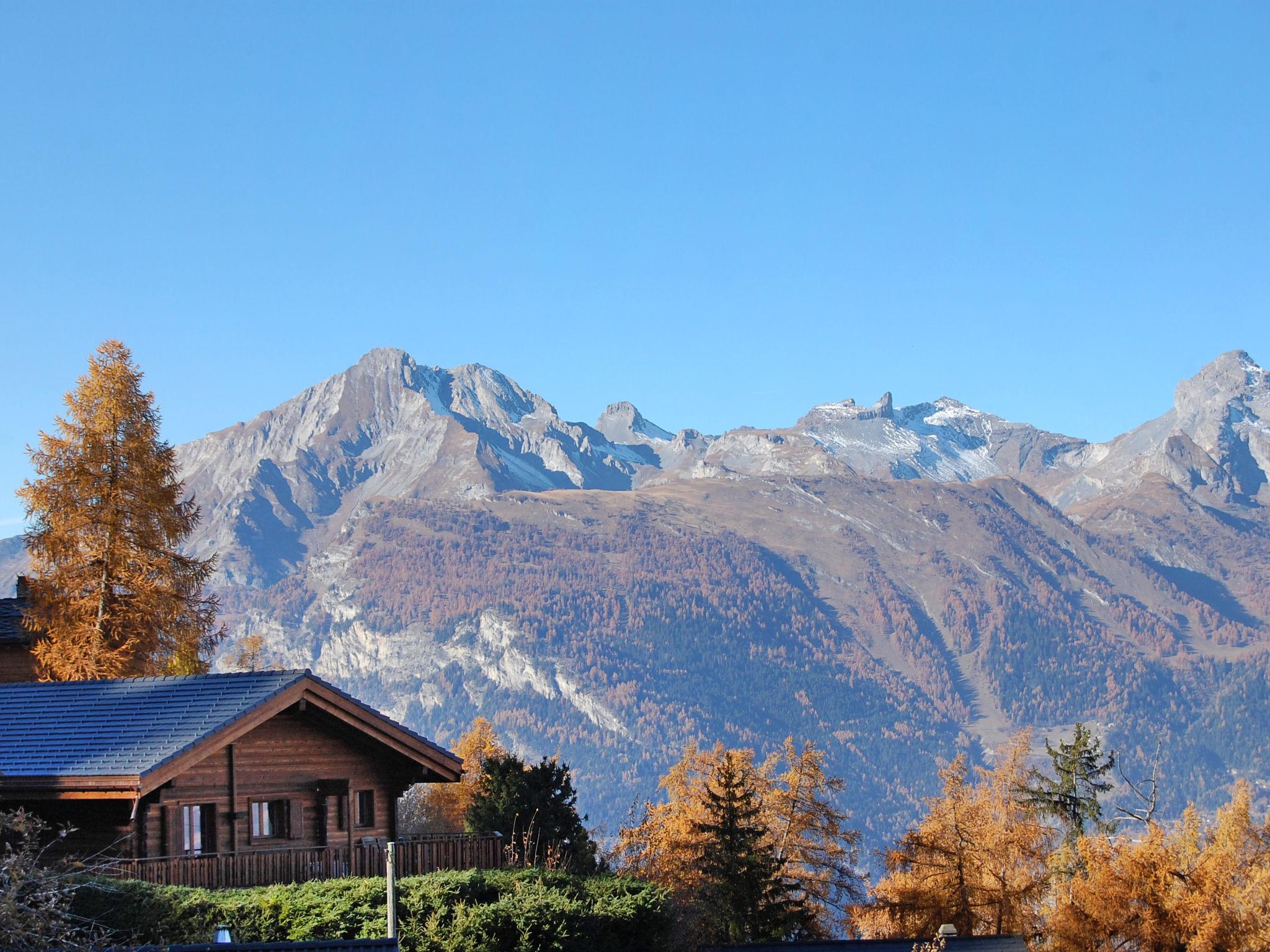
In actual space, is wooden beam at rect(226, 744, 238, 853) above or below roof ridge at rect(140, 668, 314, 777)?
below

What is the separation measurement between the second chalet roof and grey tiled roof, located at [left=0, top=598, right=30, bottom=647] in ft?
60.4

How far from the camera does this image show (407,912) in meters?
21.6

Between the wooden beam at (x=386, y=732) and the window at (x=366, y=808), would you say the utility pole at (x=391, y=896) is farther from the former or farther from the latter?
the window at (x=366, y=808)

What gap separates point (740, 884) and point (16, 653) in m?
22.3

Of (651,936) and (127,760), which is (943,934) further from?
(127,760)

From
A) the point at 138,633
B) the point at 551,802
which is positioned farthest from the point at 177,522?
the point at 551,802

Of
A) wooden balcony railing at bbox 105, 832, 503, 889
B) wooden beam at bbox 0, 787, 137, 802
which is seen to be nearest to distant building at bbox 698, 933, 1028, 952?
wooden balcony railing at bbox 105, 832, 503, 889

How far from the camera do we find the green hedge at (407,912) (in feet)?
65.5

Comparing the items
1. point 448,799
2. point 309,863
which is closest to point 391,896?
point 309,863

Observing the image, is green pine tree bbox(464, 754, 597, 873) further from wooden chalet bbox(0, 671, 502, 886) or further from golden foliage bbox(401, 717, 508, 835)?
golden foliage bbox(401, 717, 508, 835)

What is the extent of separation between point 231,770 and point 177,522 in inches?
886

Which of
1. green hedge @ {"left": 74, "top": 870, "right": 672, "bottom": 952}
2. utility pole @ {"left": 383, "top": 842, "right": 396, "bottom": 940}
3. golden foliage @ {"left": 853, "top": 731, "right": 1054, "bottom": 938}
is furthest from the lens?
golden foliage @ {"left": 853, "top": 731, "right": 1054, "bottom": 938}

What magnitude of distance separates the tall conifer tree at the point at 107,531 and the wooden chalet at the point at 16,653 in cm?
62

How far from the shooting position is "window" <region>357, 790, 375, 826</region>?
28922 mm
